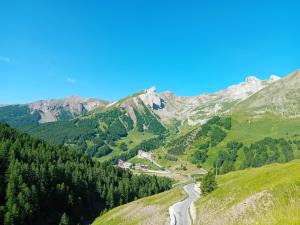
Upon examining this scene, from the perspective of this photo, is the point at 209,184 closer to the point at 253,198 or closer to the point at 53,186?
the point at 253,198

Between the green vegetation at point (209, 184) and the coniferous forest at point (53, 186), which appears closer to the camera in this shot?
the green vegetation at point (209, 184)

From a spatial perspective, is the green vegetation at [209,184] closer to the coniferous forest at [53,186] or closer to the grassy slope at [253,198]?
the grassy slope at [253,198]

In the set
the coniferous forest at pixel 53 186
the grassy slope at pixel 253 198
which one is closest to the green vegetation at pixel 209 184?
the grassy slope at pixel 253 198

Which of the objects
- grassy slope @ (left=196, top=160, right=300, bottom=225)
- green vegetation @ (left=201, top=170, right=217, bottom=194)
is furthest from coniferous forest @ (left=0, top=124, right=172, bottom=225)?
grassy slope @ (left=196, top=160, right=300, bottom=225)

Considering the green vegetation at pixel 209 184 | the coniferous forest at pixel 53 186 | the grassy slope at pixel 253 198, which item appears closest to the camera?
the grassy slope at pixel 253 198

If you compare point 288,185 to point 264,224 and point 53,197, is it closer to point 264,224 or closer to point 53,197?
point 264,224

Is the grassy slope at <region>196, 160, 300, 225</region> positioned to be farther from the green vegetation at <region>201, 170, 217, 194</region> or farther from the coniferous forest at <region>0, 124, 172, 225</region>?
the coniferous forest at <region>0, 124, 172, 225</region>

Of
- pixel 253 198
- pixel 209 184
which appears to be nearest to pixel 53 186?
pixel 209 184

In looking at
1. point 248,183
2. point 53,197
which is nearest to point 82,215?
point 53,197
